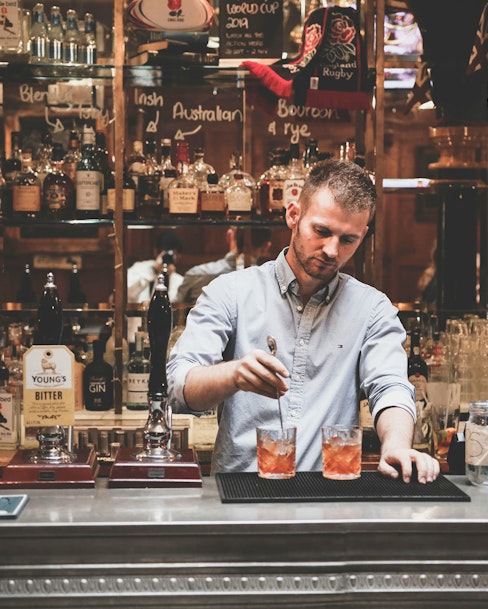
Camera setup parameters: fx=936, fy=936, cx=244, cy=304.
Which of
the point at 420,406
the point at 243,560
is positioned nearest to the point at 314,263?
the point at 243,560

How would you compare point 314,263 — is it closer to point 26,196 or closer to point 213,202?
point 213,202

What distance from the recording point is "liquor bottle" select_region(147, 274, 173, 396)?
202 centimetres

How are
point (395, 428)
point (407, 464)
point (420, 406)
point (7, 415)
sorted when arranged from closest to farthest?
1. point (407, 464)
2. point (395, 428)
3. point (7, 415)
4. point (420, 406)

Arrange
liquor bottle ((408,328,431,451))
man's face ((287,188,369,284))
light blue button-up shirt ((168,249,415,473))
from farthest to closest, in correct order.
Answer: liquor bottle ((408,328,431,451)), light blue button-up shirt ((168,249,415,473)), man's face ((287,188,369,284))

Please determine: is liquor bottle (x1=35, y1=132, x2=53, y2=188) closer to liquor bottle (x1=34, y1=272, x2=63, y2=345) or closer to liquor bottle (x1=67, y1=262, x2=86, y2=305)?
liquor bottle (x1=67, y1=262, x2=86, y2=305)

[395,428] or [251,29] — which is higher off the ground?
[251,29]

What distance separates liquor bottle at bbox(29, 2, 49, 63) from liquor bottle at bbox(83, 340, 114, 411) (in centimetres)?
127

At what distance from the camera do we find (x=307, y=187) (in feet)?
7.44

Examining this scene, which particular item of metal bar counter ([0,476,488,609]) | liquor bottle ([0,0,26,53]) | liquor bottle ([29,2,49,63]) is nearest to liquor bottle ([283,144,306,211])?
liquor bottle ([29,2,49,63])

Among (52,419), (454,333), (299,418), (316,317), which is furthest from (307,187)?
(454,333)

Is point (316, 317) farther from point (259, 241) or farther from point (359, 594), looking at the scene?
point (259, 241)

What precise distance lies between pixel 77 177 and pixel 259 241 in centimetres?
92

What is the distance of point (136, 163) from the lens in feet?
12.9

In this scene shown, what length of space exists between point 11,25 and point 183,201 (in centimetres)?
100
